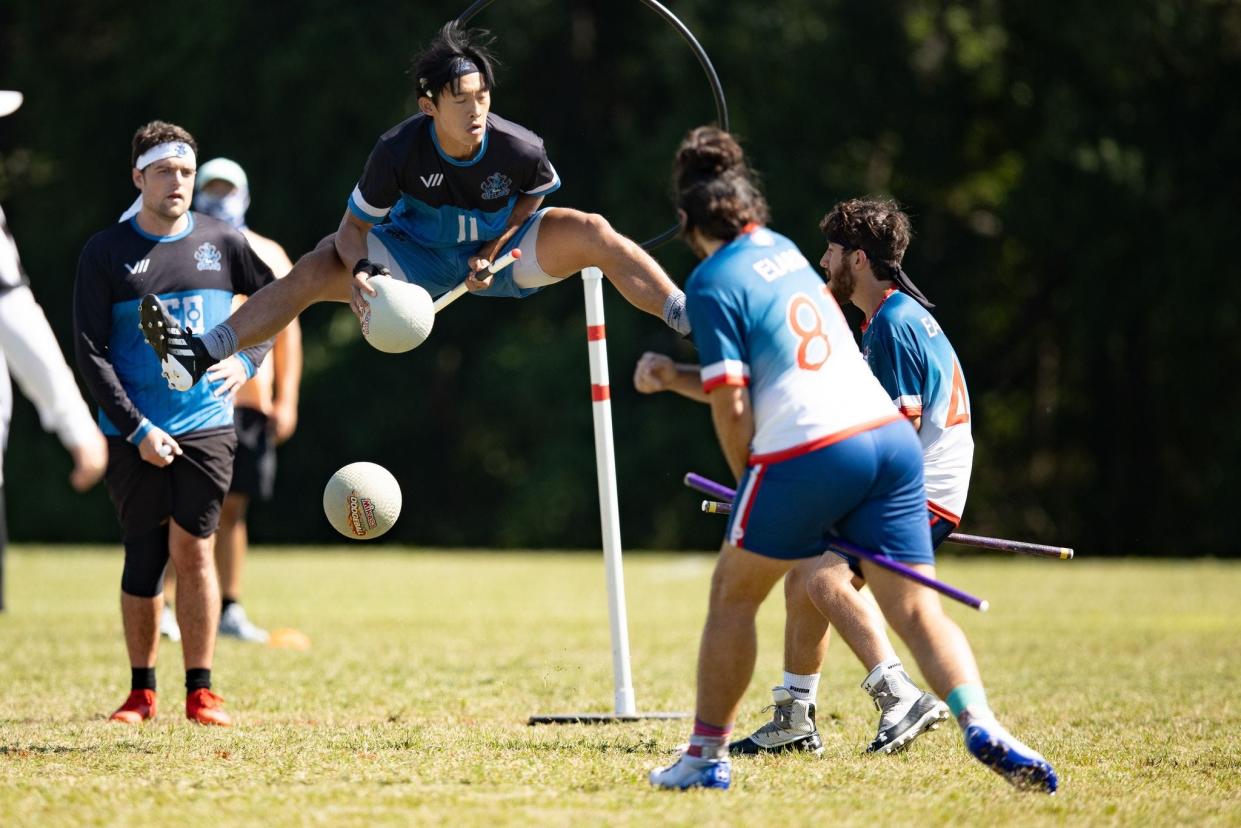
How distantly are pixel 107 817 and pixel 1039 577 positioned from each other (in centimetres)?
1475

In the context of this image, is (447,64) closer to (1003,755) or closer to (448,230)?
(448,230)

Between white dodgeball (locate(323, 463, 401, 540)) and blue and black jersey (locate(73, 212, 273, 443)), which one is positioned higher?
blue and black jersey (locate(73, 212, 273, 443))

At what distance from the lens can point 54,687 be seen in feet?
27.2

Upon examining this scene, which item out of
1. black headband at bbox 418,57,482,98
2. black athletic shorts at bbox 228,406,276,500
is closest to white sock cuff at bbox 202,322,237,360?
black headband at bbox 418,57,482,98

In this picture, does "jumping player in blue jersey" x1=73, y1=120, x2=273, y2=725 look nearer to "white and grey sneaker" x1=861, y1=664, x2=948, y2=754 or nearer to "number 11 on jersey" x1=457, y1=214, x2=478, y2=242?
"number 11 on jersey" x1=457, y1=214, x2=478, y2=242

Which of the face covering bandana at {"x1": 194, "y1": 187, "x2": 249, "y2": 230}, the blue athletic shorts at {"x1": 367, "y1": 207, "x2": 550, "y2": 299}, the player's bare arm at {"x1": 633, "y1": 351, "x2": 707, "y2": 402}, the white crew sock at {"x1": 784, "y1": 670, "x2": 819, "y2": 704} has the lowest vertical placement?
the white crew sock at {"x1": 784, "y1": 670, "x2": 819, "y2": 704}

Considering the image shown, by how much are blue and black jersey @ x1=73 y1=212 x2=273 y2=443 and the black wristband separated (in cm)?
73

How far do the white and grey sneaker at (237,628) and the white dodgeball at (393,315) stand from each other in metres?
4.76

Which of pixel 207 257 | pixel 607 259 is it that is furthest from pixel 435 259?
pixel 207 257

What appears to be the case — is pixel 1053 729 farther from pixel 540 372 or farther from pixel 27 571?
pixel 540 372

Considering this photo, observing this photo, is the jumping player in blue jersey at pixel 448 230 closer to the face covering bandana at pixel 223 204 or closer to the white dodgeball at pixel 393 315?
the white dodgeball at pixel 393 315

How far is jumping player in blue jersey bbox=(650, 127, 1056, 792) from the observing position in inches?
197

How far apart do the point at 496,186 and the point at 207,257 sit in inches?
56.4

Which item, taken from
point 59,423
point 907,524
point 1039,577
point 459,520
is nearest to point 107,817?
point 59,423
